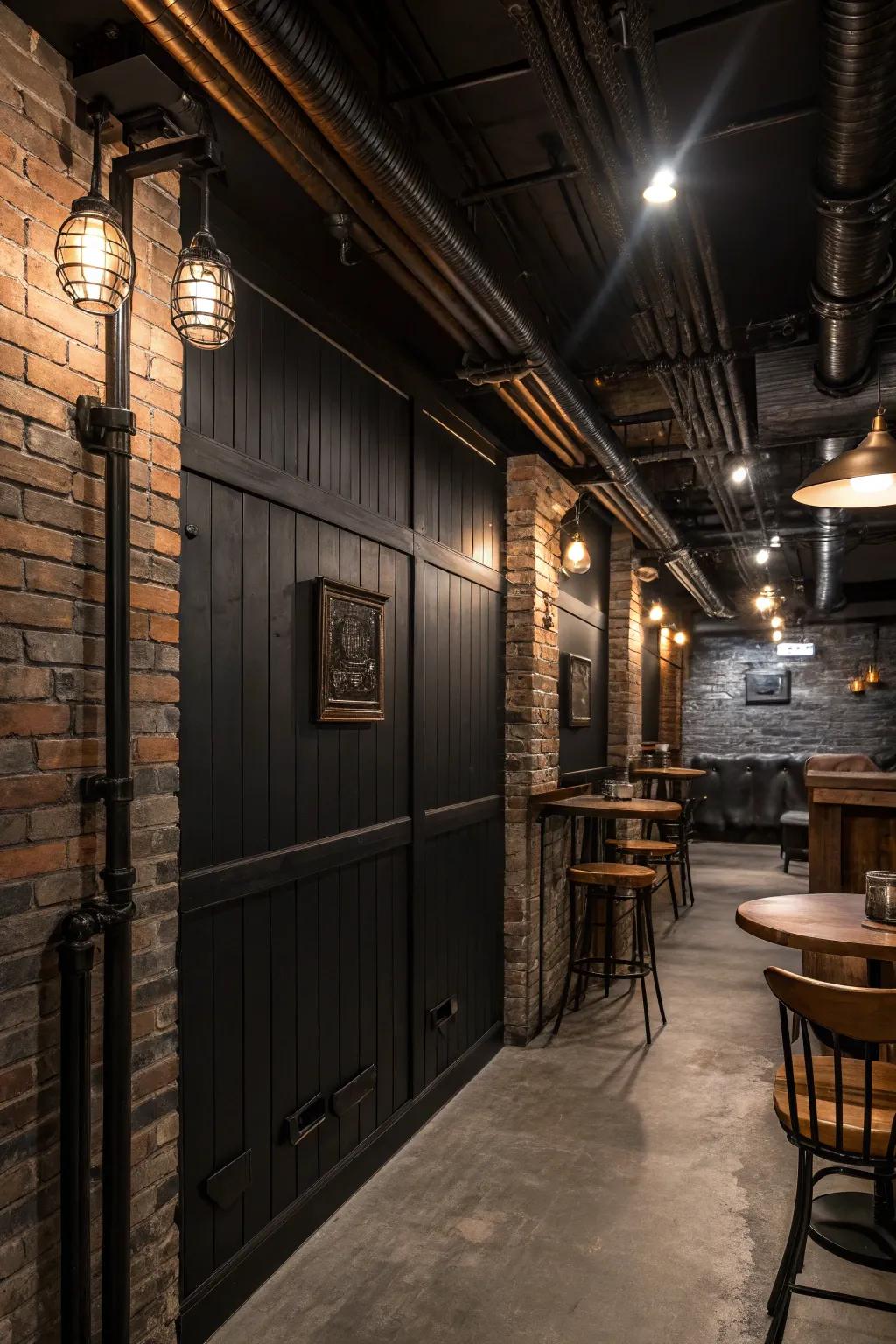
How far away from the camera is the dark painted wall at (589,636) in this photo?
495 cm

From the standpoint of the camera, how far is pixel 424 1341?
2023 millimetres

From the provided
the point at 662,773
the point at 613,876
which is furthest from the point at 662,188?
the point at 662,773

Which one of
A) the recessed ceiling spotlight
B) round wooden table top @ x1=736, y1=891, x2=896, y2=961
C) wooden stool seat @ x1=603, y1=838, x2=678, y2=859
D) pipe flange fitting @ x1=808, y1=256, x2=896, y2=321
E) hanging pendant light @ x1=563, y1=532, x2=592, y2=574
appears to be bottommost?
wooden stool seat @ x1=603, y1=838, x2=678, y2=859

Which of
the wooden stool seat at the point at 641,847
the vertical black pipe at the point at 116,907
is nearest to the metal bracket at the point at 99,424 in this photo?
the vertical black pipe at the point at 116,907

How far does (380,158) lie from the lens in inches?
73.7

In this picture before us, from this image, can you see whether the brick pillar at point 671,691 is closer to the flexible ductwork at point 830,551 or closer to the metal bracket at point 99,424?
the flexible ductwork at point 830,551

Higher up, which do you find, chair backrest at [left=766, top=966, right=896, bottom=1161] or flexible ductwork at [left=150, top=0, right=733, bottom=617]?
flexible ductwork at [left=150, top=0, right=733, bottom=617]

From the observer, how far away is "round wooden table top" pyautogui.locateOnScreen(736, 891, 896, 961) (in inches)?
88.6

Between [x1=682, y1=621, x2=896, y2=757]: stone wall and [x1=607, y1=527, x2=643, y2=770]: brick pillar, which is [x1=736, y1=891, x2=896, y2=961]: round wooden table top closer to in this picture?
[x1=607, y1=527, x2=643, y2=770]: brick pillar

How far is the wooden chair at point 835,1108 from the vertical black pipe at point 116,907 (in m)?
1.39

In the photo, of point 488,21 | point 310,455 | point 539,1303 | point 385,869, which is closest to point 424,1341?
point 539,1303

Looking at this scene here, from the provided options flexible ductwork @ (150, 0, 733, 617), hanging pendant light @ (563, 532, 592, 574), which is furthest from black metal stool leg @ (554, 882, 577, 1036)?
flexible ductwork @ (150, 0, 733, 617)

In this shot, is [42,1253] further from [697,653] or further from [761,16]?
[697,653]

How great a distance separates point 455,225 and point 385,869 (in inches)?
77.7
